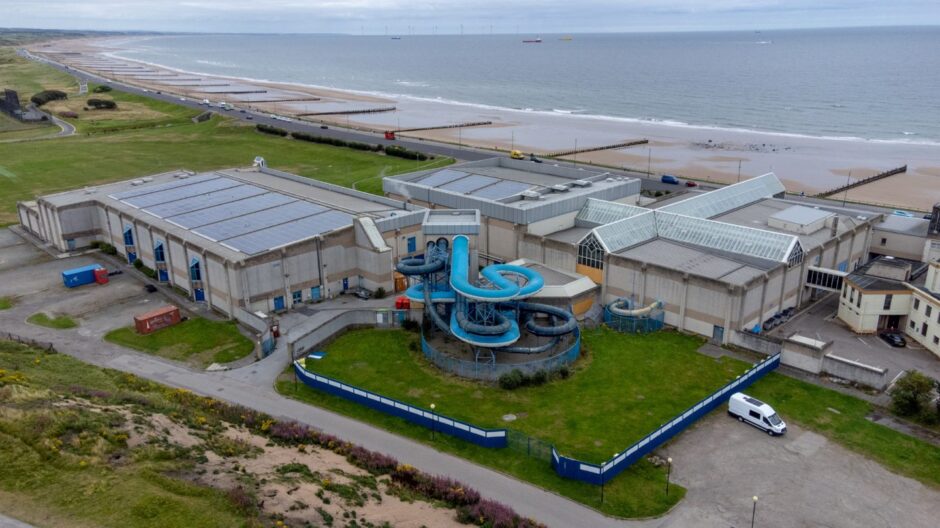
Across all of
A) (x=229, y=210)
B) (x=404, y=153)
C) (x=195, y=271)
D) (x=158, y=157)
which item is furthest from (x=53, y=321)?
(x=158, y=157)

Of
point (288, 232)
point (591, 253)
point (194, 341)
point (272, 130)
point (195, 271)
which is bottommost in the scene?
point (194, 341)

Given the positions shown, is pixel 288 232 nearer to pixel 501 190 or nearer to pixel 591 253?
pixel 501 190

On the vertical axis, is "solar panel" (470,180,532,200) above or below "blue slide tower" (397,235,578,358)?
above

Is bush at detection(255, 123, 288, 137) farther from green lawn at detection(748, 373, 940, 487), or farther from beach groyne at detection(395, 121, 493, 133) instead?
green lawn at detection(748, 373, 940, 487)

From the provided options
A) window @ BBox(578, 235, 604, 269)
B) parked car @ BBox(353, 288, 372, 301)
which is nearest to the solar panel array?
parked car @ BBox(353, 288, 372, 301)

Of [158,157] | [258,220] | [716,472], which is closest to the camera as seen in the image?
[716,472]

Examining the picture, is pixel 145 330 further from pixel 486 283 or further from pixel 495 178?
pixel 495 178

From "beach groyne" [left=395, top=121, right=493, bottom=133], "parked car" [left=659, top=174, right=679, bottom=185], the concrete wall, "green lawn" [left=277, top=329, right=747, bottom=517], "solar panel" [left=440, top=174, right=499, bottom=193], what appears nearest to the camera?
"green lawn" [left=277, top=329, right=747, bottom=517]
